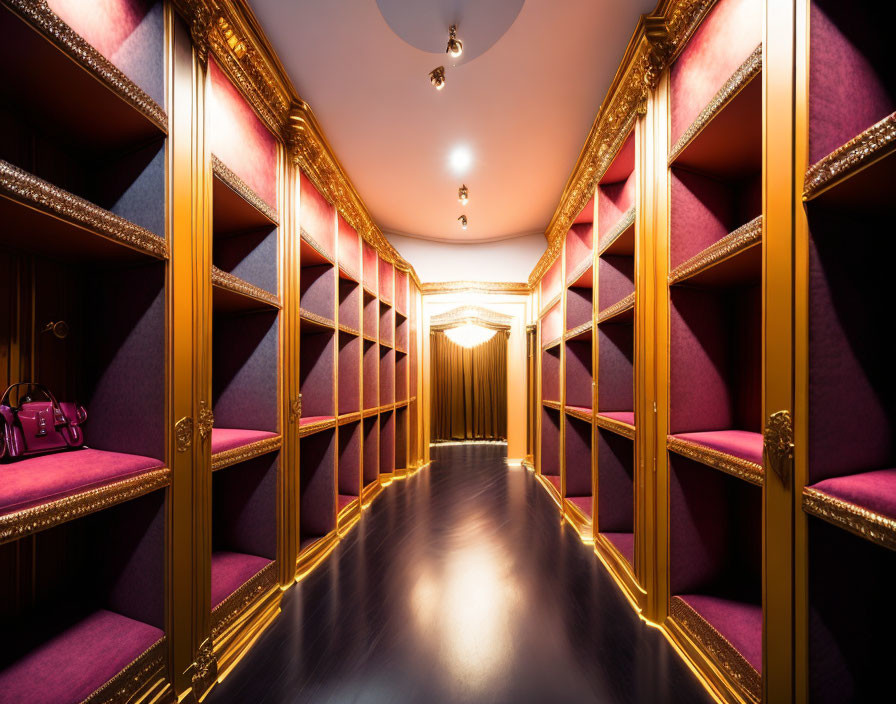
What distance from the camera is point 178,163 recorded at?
1.38 metres

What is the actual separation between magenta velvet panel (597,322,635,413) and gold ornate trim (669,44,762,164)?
4.34ft

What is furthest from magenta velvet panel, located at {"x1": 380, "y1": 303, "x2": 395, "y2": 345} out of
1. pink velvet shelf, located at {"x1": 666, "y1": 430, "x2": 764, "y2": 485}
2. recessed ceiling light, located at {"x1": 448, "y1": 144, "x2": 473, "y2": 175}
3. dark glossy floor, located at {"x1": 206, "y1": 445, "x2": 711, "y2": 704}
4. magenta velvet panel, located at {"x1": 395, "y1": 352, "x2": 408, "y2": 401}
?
pink velvet shelf, located at {"x1": 666, "y1": 430, "x2": 764, "y2": 485}

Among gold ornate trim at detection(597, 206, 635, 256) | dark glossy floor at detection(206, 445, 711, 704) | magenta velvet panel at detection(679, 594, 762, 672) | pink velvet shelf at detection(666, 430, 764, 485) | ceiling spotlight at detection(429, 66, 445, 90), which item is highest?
ceiling spotlight at detection(429, 66, 445, 90)

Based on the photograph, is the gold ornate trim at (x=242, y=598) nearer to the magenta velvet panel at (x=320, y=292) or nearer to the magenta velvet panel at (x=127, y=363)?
the magenta velvet panel at (x=127, y=363)

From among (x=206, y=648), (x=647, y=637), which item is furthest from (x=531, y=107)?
(x=206, y=648)

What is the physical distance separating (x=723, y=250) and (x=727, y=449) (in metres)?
0.78


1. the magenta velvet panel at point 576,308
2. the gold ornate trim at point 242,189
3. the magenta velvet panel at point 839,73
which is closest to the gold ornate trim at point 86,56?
the gold ornate trim at point 242,189

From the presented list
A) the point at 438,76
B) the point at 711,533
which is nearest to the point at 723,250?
the point at 711,533

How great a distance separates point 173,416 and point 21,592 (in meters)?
0.77

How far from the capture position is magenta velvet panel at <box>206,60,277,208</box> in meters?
1.68

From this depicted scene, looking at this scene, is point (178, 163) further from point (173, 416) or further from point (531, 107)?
point (531, 107)

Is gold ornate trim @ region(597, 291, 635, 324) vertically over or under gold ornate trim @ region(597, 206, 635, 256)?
under

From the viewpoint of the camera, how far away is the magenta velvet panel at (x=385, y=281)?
14.5ft

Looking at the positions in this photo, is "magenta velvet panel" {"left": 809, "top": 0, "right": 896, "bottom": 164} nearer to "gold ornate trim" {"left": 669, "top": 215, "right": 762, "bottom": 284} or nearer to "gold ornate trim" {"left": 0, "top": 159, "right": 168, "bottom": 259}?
"gold ornate trim" {"left": 669, "top": 215, "right": 762, "bottom": 284}
